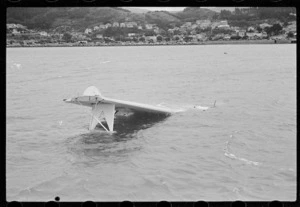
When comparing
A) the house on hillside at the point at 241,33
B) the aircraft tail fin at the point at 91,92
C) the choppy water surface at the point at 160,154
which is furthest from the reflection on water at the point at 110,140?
the house on hillside at the point at 241,33

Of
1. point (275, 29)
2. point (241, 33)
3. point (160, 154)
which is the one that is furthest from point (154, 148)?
point (241, 33)

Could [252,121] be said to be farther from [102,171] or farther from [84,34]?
[84,34]

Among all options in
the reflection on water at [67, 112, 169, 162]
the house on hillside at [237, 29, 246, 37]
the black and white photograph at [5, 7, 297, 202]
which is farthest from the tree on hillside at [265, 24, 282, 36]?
the reflection on water at [67, 112, 169, 162]

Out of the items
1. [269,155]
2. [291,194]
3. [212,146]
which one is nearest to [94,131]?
[212,146]

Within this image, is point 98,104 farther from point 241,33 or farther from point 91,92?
point 241,33

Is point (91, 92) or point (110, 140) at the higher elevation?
point (91, 92)

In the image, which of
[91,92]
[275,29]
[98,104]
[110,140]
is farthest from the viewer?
[275,29]

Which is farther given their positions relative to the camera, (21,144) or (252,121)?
(252,121)

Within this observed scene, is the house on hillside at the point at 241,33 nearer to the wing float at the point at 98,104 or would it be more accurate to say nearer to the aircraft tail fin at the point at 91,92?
the wing float at the point at 98,104
